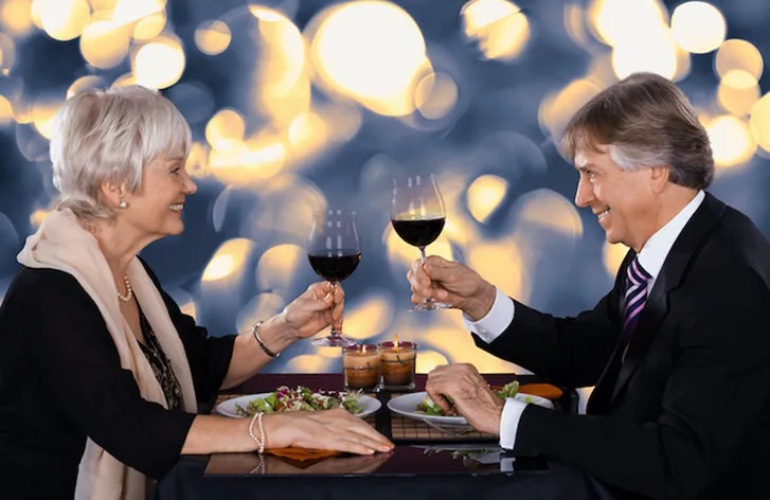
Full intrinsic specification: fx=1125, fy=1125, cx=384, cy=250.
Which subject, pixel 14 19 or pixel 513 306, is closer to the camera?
pixel 513 306

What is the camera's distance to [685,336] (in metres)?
1.73

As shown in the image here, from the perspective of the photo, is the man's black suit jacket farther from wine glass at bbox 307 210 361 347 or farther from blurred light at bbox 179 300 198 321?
blurred light at bbox 179 300 198 321

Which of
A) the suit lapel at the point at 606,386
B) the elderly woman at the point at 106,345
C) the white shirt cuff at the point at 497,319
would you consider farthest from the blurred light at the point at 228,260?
the suit lapel at the point at 606,386

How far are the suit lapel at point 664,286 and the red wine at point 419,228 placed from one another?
1.37 ft

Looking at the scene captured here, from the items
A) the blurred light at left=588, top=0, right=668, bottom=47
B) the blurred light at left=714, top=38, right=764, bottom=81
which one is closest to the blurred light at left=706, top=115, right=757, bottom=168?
the blurred light at left=714, top=38, right=764, bottom=81

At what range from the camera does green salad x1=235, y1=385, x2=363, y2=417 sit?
191 cm

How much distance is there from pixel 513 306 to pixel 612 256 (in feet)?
4.12

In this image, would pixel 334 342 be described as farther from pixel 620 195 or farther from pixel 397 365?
pixel 620 195

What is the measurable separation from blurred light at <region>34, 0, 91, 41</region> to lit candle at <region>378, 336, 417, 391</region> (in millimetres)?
1770

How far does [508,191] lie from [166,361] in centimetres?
152

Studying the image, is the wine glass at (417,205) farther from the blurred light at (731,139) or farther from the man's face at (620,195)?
the blurred light at (731,139)

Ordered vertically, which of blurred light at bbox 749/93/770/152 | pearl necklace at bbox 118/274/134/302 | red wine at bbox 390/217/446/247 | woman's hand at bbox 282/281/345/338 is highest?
blurred light at bbox 749/93/770/152

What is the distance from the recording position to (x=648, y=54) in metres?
3.38

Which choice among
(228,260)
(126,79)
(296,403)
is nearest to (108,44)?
(126,79)
